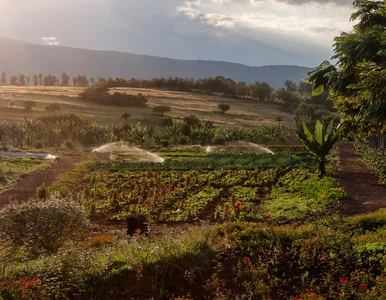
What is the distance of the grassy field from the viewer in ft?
240

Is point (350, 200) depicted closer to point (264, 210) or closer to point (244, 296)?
point (264, 210)

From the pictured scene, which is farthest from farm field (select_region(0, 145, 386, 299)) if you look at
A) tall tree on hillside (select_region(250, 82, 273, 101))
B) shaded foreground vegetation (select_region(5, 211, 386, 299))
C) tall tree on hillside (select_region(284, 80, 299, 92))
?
tall tree on hillside (select_region(284, 80, 299, 92))

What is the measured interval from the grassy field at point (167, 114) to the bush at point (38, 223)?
2411 inches

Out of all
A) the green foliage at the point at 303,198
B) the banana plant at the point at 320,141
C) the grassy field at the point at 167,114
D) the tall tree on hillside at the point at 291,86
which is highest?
the tall tree on hillside at the point at 291,86

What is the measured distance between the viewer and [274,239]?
846cm

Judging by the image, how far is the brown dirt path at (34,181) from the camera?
17578 mm

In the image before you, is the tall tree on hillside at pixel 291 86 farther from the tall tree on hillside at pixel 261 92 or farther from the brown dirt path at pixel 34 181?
the brown dirt path at pixel 34 181

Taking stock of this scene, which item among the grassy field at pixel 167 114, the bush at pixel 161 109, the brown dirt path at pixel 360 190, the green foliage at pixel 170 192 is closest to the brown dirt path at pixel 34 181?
the green foliage at pixel 170 192

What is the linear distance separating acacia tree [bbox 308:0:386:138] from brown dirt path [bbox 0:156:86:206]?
39.7 feet

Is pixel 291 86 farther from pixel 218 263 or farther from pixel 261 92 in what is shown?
pixel 218 263

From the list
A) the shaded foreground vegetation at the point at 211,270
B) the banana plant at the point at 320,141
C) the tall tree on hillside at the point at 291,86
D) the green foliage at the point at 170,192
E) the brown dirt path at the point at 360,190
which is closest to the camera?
the shaded foreground vegetation at the point at 211,270

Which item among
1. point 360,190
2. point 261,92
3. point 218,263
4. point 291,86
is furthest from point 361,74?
point 291,86

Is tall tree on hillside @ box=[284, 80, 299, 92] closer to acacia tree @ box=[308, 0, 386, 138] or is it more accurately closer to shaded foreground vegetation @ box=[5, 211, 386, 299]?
acacia tree @ box=[308, 0, 386, 138]

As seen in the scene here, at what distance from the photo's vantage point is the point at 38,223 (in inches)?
333
